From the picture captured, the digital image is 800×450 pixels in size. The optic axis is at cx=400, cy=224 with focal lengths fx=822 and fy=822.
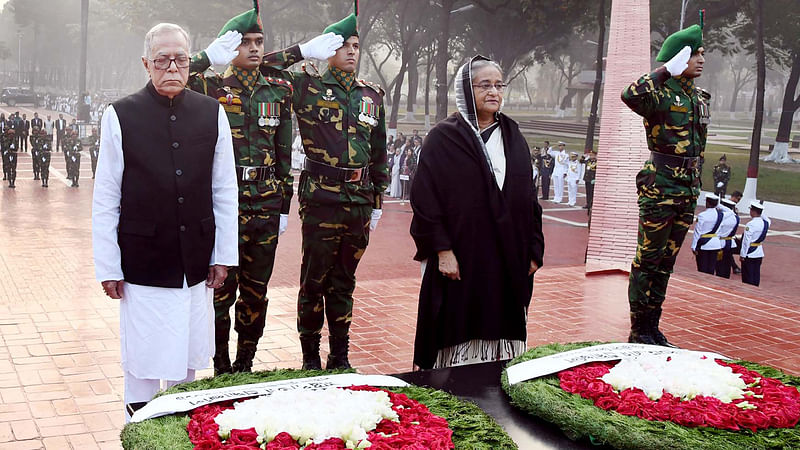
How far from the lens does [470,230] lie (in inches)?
162

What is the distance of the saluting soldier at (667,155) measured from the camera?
525 cm

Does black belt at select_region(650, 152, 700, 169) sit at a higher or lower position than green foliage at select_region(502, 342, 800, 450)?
higher

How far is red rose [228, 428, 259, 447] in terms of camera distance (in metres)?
2.27

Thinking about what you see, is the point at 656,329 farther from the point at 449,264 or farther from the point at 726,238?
the point at 726,238

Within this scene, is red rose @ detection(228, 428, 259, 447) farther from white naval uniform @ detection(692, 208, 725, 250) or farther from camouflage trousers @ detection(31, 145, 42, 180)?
camouflage trousers @ detection(31, 145, 42, 180)

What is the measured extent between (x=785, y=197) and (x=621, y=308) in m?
13.9

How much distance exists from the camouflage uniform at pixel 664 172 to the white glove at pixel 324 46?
1.95 metres

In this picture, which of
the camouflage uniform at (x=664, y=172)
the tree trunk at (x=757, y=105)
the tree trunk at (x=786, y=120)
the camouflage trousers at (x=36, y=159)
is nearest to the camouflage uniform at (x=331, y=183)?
the camouflage uniform at (x=664, y=172)

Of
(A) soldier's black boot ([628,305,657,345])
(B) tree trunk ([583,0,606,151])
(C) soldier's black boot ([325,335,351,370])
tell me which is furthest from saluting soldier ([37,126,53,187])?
(A) soldier's black boot ([628,305,657,345])

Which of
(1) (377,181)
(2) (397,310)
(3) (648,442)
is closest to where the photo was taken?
(3) (648,442)

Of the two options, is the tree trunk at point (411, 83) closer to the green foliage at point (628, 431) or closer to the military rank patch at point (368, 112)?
the military rank patch at point (368, 112)

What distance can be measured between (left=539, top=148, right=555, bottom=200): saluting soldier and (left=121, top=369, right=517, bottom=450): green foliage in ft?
65.4

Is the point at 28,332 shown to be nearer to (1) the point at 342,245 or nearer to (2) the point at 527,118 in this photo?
(1) the point at 342,245

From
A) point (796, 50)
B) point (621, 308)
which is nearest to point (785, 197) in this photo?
point (796, 50)
